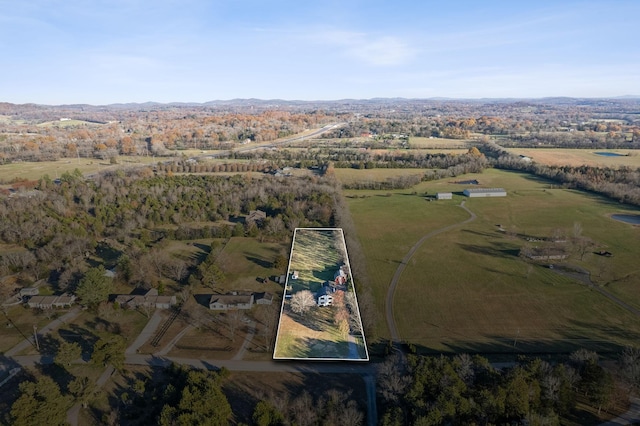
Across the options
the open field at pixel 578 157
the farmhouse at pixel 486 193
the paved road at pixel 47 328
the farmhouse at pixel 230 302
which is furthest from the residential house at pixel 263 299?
the open field at pixel 578 157

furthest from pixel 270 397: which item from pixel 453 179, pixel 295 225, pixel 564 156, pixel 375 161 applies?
pixel 564 156

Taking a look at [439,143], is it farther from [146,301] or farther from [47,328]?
[47,328]

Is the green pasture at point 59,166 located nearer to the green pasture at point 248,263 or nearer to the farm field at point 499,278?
the green pasture at point 248,263

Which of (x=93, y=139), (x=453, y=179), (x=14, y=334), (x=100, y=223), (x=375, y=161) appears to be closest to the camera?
(x=14, y=334)

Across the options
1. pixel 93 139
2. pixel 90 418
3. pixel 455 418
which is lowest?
pixel 90 418

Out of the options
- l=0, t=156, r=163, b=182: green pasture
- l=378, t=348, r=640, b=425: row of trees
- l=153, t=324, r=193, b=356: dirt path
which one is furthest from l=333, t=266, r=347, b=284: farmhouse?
l=0, t=156, r=163, b=182: green pasture

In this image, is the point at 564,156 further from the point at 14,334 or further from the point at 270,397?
the point at 14,334

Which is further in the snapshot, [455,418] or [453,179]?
[453,179]
